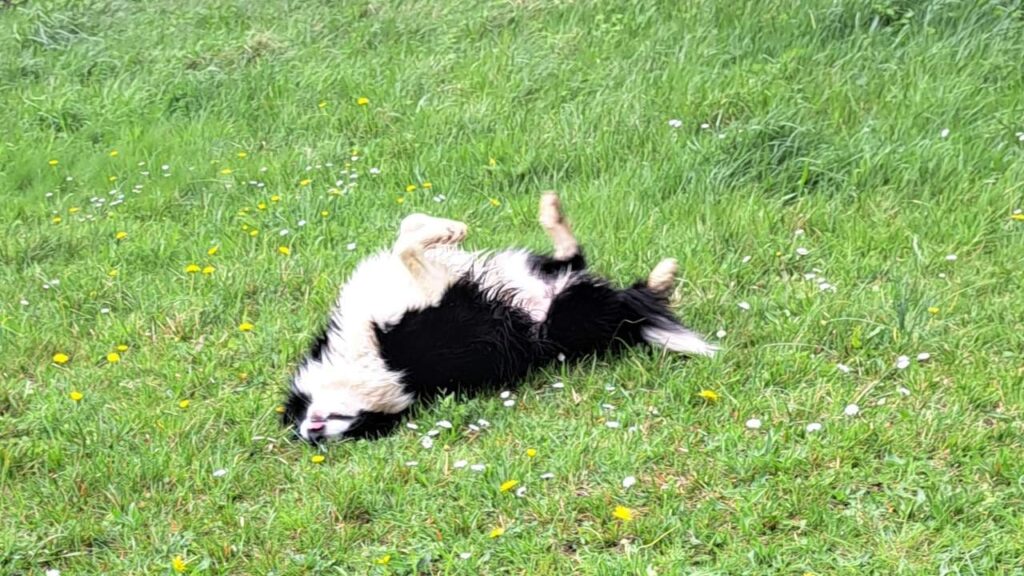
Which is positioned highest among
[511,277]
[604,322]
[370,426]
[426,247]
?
[426,247]

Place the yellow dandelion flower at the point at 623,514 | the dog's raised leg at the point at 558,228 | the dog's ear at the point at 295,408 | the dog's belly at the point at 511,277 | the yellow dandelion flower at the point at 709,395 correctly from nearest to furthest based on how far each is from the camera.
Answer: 1. the yellow dandelion flower at the point at 623,514
2. the yellow dandelion flower at the point at 709,395
3. the dog's ear at the point at 295,408
4. the dog's belly at the point at 511,277
5. the dog's raised leg at the point at 558,228

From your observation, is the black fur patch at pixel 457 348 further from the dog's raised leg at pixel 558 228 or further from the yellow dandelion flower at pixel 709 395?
the yellow dandelion flower at pixel 709 395

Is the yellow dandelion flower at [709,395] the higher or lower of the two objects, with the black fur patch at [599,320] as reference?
lower

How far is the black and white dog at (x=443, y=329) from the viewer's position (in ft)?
12.2

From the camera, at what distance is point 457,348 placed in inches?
149

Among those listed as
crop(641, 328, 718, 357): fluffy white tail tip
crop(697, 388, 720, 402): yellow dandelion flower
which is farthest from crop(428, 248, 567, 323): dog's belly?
crop(697, 388, 720, 402): yellow dandelion flower

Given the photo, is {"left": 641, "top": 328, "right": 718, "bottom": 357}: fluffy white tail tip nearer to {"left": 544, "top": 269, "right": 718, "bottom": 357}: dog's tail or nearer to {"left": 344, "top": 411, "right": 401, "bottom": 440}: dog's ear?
{"left": 544, "top": 269, "right": 718, "bottom": 357}: dog's tail

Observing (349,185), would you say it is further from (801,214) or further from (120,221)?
(801,214)

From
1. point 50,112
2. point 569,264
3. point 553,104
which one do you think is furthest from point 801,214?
point 50,112

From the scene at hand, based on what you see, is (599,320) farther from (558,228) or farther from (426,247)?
(426,247)

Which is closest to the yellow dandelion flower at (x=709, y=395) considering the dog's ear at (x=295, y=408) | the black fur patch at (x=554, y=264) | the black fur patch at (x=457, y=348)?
the black fur patch at (x=457, y=348)

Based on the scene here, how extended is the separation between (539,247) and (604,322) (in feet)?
3.01

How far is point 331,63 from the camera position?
6.74 meters

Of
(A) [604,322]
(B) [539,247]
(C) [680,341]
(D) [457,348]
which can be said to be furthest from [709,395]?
(B) [539,247]
